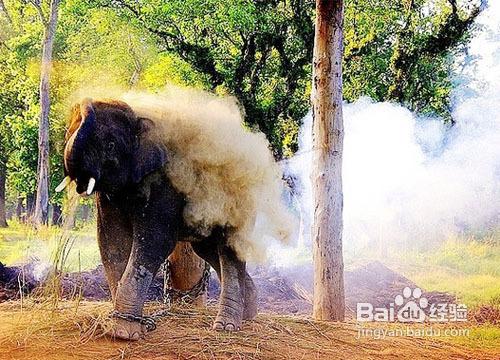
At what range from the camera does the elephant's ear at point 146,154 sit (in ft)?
7.44

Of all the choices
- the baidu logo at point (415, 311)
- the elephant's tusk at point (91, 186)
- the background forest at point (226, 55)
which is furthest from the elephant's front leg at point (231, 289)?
the background forest at point (226, 55)

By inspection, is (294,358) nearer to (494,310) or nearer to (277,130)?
(494,310)

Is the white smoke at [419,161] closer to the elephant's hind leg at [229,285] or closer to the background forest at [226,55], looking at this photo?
the background forest at [226,55]

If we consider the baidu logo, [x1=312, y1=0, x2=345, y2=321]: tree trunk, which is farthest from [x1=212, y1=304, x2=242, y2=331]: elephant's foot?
the baidu logo

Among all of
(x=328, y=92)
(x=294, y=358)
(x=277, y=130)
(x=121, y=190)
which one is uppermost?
(x=277, y=130)

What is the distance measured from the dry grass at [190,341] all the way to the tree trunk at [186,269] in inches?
14.5

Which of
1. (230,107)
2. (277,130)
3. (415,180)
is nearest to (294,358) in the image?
(230,107)

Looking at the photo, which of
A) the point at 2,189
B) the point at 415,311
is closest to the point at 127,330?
the point at 415,311

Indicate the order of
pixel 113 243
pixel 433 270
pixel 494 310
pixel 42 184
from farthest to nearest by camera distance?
pixel 42 184 → pixel 433 270 → pixel 494 310 → pixel 113 243

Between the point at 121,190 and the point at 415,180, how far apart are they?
5.08m

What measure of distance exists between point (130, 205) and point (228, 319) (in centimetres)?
57

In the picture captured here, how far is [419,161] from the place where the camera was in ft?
23.0

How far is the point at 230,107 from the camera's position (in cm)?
276

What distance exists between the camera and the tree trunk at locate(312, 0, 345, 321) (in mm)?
3203
